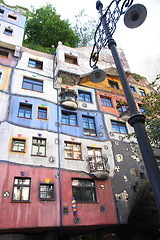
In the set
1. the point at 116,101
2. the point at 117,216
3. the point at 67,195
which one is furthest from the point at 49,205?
the point at 116,101

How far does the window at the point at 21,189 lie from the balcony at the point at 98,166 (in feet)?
13.2

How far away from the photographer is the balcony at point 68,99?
48.2 ft

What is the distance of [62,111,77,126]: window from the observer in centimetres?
1437

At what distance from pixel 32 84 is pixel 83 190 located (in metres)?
8.90

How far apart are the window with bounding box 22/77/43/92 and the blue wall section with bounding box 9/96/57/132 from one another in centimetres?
136

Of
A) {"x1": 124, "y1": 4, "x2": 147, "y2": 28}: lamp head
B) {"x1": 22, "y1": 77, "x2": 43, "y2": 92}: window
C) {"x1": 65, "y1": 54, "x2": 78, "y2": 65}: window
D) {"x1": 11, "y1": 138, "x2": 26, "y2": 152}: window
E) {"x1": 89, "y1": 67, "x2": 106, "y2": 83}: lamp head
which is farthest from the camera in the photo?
{"x1": 65, "y1": 54, "x2": 78, "y2": 65}: window

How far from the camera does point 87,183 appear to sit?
12.1 meters

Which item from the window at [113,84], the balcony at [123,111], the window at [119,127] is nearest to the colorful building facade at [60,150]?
the window at [119,127]

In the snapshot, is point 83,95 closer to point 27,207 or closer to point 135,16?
point 27,207

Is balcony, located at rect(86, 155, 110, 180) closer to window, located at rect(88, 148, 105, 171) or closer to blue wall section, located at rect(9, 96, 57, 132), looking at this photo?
window, located at rect(88, 148, 105, 171)

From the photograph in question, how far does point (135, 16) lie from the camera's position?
555cm

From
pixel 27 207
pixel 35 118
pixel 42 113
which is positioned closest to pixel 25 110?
pixel 35 118

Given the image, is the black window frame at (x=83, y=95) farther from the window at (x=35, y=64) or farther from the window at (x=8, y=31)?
the window at (x=8, y=31)

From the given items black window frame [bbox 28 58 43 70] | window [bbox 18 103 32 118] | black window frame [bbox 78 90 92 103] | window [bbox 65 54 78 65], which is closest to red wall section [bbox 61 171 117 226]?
window [bbox 18 103 32 118]
